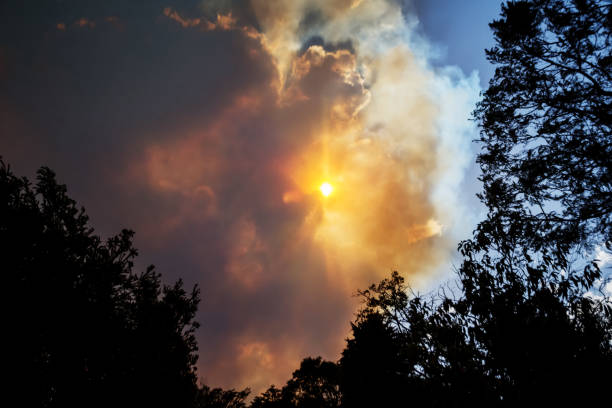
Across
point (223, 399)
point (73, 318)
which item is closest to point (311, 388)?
point (223, 399)

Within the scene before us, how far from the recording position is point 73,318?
9383 mm

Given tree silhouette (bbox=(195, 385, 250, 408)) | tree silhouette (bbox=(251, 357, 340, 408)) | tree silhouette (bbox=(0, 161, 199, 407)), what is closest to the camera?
tree silhouette (bbox=(0, 161, 199, 407))

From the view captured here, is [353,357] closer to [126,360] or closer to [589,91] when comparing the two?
[126,360]

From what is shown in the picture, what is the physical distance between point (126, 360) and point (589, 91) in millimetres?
20133

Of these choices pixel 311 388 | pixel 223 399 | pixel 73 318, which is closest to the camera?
pixel 73 318

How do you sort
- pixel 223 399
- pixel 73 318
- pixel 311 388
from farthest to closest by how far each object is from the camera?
pixel 311 388 → pixel 223 399 → pixel 73 318

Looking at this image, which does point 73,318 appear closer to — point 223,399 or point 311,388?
point 223,399

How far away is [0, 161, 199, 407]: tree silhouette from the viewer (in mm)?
8305

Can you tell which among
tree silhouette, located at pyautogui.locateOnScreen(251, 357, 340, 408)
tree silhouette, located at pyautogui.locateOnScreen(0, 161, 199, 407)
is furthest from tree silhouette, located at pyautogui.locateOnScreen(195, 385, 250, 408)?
tree silhouette, located at pyautogui.locateOnScreen(251, 357, 340, 408)

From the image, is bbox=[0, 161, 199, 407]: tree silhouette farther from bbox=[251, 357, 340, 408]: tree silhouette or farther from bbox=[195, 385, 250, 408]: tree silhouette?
bbox=[251, 357, 340, 408]: tree silhouette

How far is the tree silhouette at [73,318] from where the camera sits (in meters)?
8.30

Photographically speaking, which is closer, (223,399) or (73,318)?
(73,318)

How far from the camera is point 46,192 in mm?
10727

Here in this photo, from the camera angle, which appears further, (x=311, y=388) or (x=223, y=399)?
(x=311, y=388)
